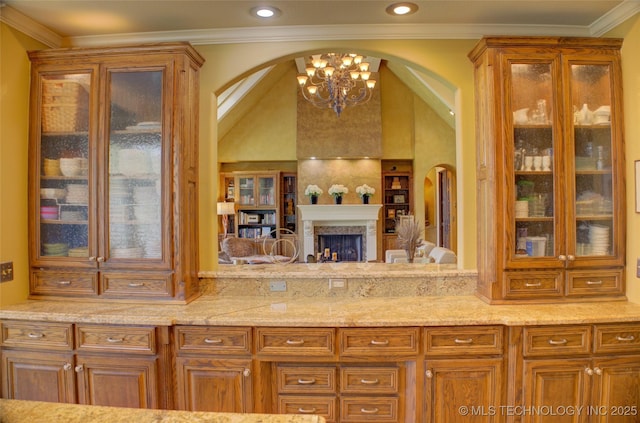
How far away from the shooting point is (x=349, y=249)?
9.29 meters

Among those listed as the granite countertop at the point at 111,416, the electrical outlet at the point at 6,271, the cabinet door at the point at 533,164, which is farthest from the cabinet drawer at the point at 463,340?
the electrical outlet at the point at 6,271

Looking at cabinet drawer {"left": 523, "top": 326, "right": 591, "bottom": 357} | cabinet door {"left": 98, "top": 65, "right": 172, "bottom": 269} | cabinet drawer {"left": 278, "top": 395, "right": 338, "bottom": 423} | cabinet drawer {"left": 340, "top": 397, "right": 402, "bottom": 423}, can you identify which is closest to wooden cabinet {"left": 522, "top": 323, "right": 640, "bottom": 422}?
cabinet drawer {"left": 523, "top": 326, "right": 591, "bottom": 357}

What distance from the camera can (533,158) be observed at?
252cm

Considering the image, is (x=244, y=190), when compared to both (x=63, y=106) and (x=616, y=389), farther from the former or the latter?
(x=616, y=389)

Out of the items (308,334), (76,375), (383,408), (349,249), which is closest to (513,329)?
(383,408)

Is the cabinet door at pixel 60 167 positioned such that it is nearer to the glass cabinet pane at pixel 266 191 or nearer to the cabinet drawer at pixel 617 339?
the cabinet drawer at pixel 617 339

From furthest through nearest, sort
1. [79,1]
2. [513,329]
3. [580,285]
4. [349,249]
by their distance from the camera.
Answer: [349,249], [580,285], [79,1], [513,329]

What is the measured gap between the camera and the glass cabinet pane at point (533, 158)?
250 cm

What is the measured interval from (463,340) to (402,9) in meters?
2.09

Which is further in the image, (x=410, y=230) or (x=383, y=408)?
(x=410, y=230)

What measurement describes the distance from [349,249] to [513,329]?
707 centimetres

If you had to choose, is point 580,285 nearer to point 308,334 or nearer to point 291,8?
point 308,334

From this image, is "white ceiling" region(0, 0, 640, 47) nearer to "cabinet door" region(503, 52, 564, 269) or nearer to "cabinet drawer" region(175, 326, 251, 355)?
"cabinet door" region(503, 52, 564, 269)

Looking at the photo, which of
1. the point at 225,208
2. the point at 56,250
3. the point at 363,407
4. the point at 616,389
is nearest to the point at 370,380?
the point at 363,407
